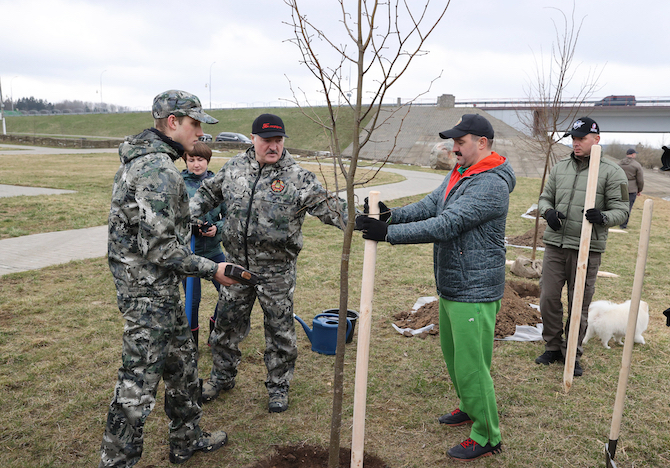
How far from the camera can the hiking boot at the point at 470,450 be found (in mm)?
3174

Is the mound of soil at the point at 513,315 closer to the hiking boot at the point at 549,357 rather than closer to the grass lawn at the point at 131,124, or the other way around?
the hiking boot at the point at 549,357

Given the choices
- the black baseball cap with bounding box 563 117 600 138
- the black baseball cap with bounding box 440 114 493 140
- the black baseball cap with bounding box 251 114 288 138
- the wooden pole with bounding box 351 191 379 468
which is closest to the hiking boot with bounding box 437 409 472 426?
the wooden pole with bounding box 351 191 379 468

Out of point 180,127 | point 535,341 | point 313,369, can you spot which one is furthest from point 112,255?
point 535,341

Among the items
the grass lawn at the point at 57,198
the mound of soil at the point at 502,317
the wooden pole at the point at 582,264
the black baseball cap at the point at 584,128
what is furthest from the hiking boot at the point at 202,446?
the black baseball cap at the point at 584,128

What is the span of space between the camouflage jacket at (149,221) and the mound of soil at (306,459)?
4.23 feet

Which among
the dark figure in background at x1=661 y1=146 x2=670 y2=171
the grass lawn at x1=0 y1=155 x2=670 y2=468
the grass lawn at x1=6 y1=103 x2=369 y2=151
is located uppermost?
the grass lawn at x1=6 y1=103 x2=369 y2=151

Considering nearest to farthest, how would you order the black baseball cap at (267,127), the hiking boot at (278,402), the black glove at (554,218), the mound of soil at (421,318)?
the black baseball cap at (267,127) < the hiking boot at (278,402) < the black glove at (554,218) < the mound of soil at (421,318)

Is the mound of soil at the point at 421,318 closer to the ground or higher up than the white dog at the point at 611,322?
closer to the ground

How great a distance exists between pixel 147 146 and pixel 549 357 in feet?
13.3

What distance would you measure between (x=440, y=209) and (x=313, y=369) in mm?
2100

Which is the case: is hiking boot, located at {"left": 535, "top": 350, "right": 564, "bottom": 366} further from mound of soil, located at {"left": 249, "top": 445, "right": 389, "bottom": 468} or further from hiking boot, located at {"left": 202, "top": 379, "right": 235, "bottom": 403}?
hiking boot, located at {"left": 202, "top": 379, "right": 235, "bottom": 403}

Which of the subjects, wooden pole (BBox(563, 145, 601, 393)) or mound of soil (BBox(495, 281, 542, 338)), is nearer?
wooden pole (BBox(563, 145, 601, 393))

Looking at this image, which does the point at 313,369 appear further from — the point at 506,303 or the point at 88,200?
the point at 88,200

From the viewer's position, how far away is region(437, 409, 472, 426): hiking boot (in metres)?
3.62
